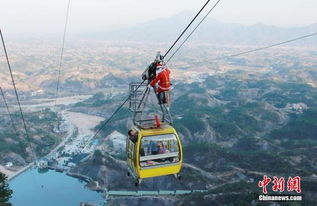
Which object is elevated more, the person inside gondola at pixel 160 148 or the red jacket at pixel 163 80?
the red jacket at pixel 163 80

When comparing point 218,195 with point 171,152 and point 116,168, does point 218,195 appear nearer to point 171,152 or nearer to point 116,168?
point 116,168

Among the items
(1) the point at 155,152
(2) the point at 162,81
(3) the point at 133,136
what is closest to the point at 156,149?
(1) the point at 155,152

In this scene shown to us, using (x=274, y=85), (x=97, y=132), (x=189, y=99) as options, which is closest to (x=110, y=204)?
(x=97, y=132)

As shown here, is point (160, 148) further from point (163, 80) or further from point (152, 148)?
point (163, 80)

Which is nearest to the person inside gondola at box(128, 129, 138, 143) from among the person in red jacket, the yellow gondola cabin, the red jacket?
the yellow gondola cabin

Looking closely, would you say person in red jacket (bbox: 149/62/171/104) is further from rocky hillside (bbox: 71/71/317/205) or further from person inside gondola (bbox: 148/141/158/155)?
rocky hillside (bbox: 71/71/317/205)
